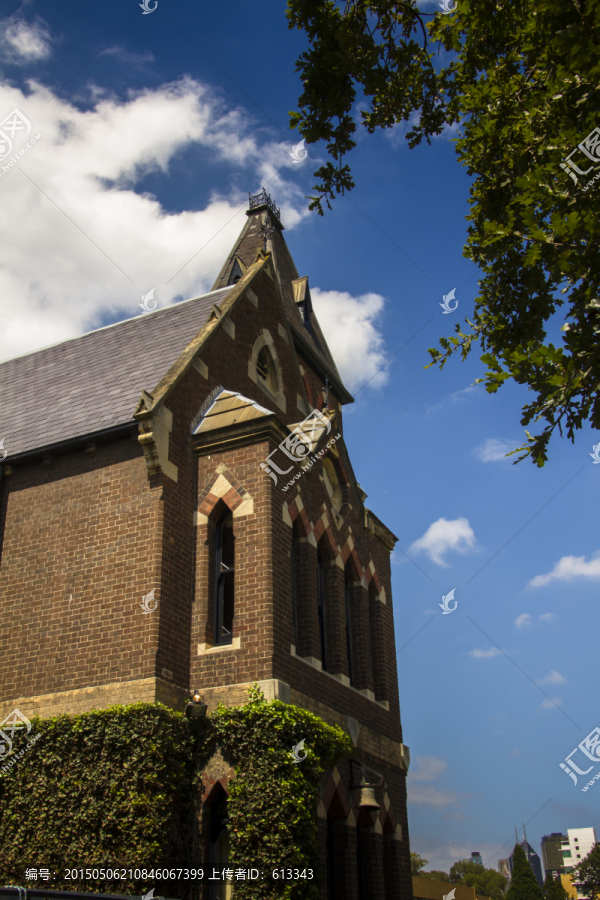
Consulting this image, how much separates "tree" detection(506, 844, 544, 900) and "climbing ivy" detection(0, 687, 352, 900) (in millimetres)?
68737

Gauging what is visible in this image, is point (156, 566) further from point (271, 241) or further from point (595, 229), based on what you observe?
point (271, 241)

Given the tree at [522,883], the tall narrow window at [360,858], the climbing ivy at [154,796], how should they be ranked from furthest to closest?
the tree at [522,883], the tall narrow window at [360,858], the climbing ivy at [154,796]

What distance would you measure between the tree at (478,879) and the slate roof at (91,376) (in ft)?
401

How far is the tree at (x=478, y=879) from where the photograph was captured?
121 meters

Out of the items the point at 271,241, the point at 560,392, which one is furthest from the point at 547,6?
the point at 271,241

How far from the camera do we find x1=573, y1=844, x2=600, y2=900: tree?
7338 centimetres

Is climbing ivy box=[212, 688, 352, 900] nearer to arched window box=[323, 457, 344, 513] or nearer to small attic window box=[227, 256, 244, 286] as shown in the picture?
arched window box=[323, 457, 344, 513]

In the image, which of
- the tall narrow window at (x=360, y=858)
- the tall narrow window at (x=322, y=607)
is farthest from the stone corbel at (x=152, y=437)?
the tall narrow window at (x=360, y=858)

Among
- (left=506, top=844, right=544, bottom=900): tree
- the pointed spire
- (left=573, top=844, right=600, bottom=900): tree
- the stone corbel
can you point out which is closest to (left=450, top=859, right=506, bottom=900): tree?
(left=573, top=844, right=600, bottom=900): tree

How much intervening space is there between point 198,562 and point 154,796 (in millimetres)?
3757

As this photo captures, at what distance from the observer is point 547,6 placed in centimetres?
684

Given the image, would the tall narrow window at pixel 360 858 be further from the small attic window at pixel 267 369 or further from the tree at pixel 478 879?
the tree at pixel 478 879

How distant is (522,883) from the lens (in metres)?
68.9

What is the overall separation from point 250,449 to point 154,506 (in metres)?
1.94
